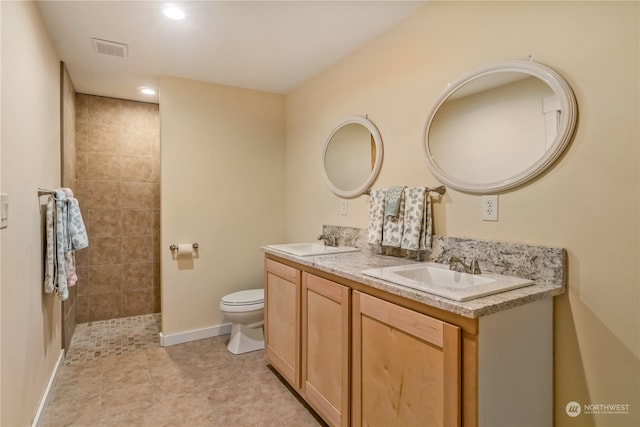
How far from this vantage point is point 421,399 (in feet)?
4.07

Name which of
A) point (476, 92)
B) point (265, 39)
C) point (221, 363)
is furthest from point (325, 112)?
point (221, 363)

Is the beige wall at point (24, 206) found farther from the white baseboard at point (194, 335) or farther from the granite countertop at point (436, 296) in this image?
the granite countertop at point (436, 296)

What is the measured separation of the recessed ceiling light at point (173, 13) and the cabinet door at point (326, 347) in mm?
1698

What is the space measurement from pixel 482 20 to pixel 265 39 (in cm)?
136

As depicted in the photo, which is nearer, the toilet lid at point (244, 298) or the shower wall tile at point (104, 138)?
the toilet lid at point (244, 298)

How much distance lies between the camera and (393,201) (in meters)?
1.97

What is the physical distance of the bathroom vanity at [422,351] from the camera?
3.61 feet

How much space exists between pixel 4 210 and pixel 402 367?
5.54 ft

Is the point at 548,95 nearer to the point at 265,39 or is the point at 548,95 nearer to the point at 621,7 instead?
the point at 621,7

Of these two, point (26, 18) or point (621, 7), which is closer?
point (621, 7)

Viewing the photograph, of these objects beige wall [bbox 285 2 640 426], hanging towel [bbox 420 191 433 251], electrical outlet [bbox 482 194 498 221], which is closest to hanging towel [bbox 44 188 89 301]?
hanging towel [bbox 420 191 433 251]

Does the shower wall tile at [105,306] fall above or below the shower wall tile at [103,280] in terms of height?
below

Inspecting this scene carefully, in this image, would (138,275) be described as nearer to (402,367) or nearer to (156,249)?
(156,249)

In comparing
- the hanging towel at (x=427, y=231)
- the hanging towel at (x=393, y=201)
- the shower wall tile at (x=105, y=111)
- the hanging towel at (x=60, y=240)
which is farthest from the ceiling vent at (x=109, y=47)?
the hanging towel at (x=427, y=231)
